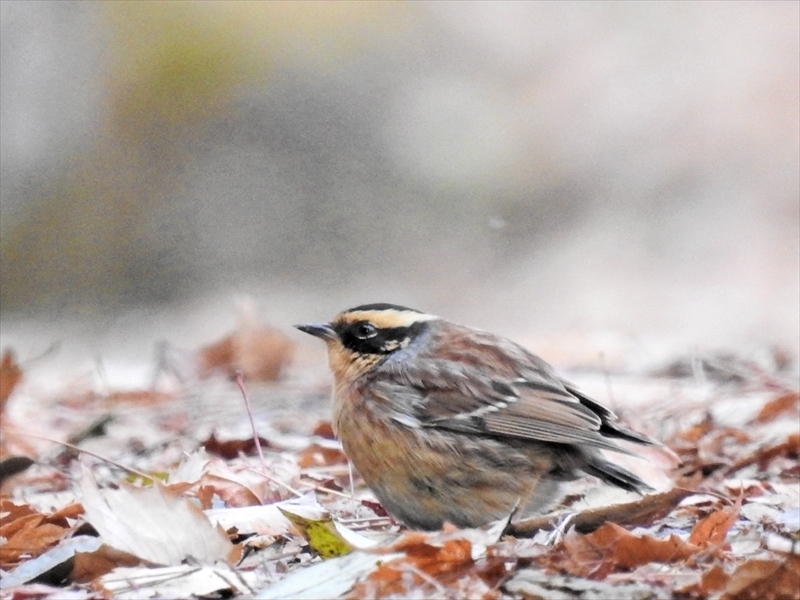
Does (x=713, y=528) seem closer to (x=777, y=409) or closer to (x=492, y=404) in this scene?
(x=492, y=404)

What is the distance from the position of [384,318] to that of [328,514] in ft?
4.56

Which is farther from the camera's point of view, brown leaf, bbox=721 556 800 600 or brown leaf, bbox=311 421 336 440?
brown leaf, bbox=311 421 336 440

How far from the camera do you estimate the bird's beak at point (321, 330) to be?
20.5ft

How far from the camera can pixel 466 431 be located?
18.7ft

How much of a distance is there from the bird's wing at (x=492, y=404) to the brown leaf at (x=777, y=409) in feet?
7.64

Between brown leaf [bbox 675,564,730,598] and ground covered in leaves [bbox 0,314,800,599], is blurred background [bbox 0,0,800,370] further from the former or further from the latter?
brown leaf [bbox 675,564,730,598]

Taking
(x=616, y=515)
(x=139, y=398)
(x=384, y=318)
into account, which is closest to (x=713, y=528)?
(x=616, y=515)

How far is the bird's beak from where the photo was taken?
Answer: 6.26m

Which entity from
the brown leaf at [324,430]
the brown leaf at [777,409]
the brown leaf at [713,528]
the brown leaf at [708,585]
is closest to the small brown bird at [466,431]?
the brown leaf at [713,528]

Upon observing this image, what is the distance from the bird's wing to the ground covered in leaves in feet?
1.29

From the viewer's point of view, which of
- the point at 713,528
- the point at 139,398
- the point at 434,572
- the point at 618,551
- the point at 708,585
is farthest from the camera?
the point at 139,398

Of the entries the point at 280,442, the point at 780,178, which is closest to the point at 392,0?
the point at 780,178

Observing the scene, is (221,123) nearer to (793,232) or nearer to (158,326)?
(158,326)

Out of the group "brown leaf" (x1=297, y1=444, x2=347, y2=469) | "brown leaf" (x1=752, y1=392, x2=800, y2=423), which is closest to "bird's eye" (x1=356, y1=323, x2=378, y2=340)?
"brown leaf" (x1=297, y1=444, x2=347, y2=469)
